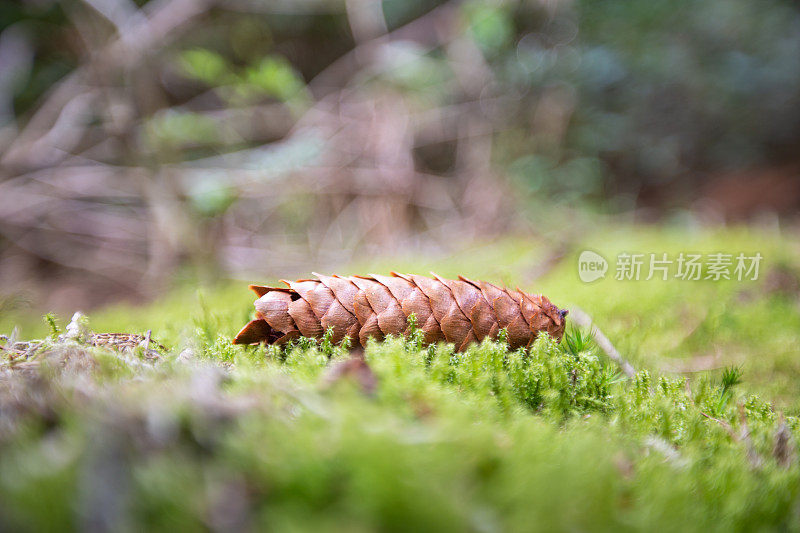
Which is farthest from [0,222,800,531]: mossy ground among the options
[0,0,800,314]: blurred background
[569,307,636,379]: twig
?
[0,0,800,314]: blurred background

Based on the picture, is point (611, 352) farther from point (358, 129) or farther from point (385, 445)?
point (358, 129)

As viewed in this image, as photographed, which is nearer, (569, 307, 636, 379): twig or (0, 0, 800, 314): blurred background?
(569, 307, 636, 379): twig

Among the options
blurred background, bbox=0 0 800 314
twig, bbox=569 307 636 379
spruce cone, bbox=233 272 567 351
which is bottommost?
twig, bbox=569 307 636 379

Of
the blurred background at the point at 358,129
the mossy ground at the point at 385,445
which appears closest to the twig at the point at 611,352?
Answer: the mossy ground at the point at 385,445

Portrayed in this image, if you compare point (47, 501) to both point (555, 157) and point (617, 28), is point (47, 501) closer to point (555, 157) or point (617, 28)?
point (555, 157)

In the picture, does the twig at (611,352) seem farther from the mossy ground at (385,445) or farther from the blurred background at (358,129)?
the blurred background at (358,129)

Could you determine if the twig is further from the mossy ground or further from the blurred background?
the blurred background
